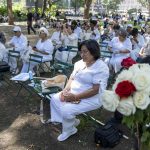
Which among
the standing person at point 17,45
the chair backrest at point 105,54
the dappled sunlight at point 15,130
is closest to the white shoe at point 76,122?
the dappled sunlight at point 15,130

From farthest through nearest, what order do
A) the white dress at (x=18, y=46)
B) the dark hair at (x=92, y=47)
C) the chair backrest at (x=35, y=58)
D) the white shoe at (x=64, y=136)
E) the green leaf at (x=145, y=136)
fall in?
1. the white dress at (x=18, y=46)
2. the chair backrest at (x=35, y=58)
3. the white shoe at (x=64, y=136)
4. the dark hair at (x=92, y=47)
5. the green leaf at (x=145, y=136)

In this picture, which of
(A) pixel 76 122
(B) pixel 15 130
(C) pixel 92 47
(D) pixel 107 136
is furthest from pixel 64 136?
(C) pixel 92 47

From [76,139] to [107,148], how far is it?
22.3 inches

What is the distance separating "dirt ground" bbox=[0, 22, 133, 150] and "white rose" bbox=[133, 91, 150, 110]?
2.67 meters

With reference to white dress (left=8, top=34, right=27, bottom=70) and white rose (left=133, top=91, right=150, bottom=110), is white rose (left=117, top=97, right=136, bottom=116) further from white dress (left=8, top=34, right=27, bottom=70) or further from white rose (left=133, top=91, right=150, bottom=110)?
white dress (left=8, top=34, right=27, bottom=70)

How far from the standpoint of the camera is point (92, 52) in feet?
16.5

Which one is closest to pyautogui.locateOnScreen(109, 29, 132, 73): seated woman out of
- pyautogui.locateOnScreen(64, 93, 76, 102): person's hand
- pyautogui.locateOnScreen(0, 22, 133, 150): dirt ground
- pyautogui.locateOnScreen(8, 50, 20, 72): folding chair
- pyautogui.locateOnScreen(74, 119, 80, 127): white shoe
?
pyautogui.locateOnScreen(8, 50, 20, 72): folding chair

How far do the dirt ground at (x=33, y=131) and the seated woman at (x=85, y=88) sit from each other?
0.25 m

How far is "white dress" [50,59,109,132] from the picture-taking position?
198 inches

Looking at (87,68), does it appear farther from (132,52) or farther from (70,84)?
(132,52)

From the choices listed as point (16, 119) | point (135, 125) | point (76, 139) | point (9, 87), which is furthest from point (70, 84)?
point (9, 87)

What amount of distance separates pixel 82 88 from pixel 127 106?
2.63m

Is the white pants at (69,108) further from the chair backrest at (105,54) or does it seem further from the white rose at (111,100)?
the chair backrest at (105,54)

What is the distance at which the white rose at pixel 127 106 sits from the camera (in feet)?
8.48
